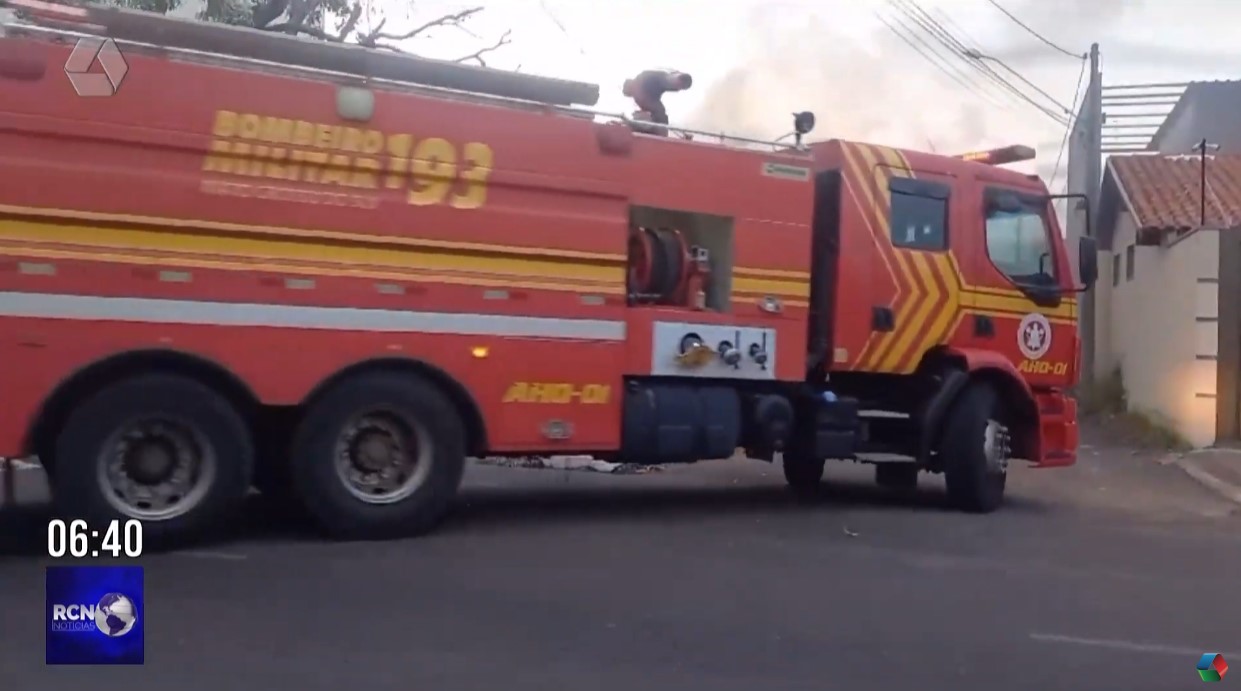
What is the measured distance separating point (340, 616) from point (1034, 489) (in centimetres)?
974

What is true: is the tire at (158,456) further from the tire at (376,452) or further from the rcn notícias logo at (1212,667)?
the rcn notícias logo at (1212,667)

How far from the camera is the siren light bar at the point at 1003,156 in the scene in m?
12.0

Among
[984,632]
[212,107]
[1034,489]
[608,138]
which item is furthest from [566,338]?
[1034,489]

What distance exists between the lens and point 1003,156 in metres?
12.1

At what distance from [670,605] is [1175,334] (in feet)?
46.9

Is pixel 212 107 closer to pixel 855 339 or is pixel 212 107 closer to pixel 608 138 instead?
pixel 608 138

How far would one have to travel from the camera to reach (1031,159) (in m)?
12.1

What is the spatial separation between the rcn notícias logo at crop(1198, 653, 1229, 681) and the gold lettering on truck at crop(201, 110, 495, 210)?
16.4ft

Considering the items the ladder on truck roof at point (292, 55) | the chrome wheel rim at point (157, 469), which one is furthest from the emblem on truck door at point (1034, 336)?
the chrome wheel rim at point (157, 469)

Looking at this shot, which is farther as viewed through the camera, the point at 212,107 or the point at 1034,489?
the point at 1034,489

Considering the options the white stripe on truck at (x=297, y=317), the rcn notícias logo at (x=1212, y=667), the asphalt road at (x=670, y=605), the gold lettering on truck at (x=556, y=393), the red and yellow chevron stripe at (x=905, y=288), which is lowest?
the rcn notícias logo at (x=1212, y=667)

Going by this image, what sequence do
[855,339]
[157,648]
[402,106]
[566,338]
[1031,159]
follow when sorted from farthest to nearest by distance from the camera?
1. [1031,159]
2. [855,339]
3. [566,338]
4. [402,106]
5. [157,648]

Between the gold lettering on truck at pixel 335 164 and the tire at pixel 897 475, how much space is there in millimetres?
4773

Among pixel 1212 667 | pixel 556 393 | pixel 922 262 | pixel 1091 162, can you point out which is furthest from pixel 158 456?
pixel 1091 162
